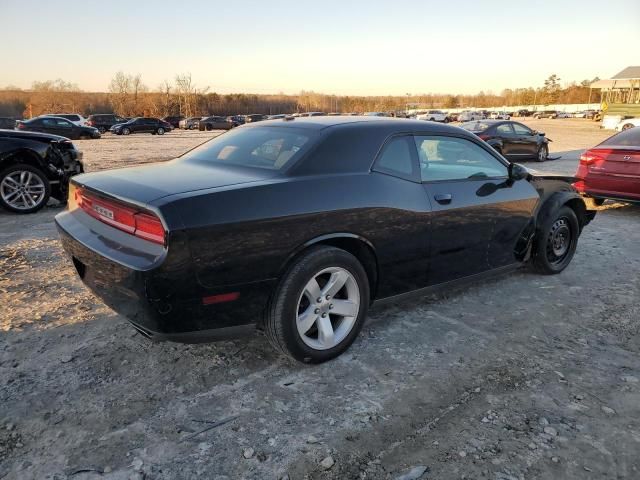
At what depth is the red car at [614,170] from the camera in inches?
283

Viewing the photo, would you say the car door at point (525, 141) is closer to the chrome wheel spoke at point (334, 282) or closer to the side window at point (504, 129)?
the side window at point (504, 129)

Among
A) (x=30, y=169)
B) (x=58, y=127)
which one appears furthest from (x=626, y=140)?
(x=58, y=127)

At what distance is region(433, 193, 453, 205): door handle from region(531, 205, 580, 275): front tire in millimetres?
1449

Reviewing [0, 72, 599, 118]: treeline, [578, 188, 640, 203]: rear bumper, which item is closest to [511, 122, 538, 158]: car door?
[578, 188, 640, 203]: rear bumper

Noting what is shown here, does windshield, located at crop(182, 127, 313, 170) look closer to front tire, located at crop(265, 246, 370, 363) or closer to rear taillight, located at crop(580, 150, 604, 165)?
front tire, located at crop(265, 246, 370, 363)

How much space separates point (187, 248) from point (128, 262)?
342mm

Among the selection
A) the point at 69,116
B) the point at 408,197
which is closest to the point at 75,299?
the point at 408,197

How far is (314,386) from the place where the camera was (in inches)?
112

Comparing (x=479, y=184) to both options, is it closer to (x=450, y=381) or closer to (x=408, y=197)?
(x=408, y=197)

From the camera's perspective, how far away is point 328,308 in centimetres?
304

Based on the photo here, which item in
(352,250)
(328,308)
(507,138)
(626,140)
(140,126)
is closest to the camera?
(328,308)

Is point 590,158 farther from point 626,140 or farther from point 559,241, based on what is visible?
point 559,241

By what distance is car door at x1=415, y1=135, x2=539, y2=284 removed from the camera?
3.56 meters

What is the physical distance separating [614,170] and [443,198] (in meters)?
5.35
